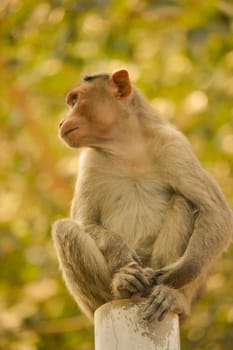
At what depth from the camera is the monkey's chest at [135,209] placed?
807 cm

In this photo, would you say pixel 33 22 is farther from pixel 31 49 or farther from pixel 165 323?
pixel 165 323

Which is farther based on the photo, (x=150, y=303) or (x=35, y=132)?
(x=35, y=132)

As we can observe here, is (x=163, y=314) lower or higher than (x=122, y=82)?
lower

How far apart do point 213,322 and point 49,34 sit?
179 inches

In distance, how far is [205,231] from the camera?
7770 mm

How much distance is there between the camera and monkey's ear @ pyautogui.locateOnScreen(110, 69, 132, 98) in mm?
8570

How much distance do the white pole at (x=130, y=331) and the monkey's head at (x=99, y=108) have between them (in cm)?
189

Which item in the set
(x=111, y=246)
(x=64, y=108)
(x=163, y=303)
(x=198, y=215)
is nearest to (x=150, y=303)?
(x=163, y=303)

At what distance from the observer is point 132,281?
7.36m

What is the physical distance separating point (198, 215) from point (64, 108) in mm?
10051

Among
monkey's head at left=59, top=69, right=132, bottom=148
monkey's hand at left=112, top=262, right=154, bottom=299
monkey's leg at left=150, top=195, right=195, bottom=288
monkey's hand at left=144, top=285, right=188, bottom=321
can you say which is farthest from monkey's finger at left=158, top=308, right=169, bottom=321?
monkey's head at left=59, top=69, right=132, bottom=148

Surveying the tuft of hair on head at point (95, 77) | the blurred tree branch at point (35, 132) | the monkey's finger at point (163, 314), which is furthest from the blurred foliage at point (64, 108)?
the monkey's finger at point (163, 314)

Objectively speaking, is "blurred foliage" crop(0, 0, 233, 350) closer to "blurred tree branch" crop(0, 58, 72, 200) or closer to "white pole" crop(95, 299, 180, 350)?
"blurred tree branch" crop(0, 58, 72, 200)

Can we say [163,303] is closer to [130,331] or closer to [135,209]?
[130,331]
